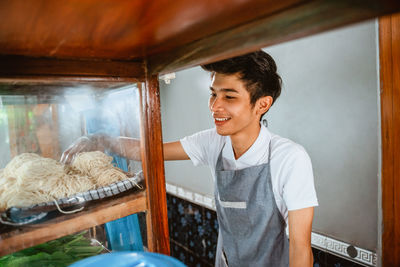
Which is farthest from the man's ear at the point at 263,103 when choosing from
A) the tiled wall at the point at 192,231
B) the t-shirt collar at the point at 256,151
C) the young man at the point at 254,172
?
the tiled wall at the point at 192,231

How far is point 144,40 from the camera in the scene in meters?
0.64

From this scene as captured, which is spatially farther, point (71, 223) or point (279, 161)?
point (279, 161)

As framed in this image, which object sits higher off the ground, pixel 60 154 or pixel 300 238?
pixel 60 154

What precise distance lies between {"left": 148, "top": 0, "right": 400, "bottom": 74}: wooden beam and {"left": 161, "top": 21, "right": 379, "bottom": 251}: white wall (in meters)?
1.52

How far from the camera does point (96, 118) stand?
955mm

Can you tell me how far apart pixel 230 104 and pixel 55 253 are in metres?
1.18

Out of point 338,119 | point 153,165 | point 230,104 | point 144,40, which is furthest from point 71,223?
point 338,119

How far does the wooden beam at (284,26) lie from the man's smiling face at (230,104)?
3.22 ft

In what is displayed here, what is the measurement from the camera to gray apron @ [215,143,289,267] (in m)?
1.68

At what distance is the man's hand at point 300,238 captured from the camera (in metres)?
1.39

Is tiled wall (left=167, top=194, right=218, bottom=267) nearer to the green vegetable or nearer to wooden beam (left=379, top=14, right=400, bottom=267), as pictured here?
wooden beam (left=379, top=14, right=400, bottom=267)

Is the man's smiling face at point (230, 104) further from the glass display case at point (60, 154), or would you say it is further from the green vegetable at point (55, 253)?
the green vegetable at point (55, 253)

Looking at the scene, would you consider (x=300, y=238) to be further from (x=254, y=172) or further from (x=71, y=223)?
(x=71, y=223)

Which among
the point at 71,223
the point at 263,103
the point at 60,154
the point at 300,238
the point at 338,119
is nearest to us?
the point at 71,223
